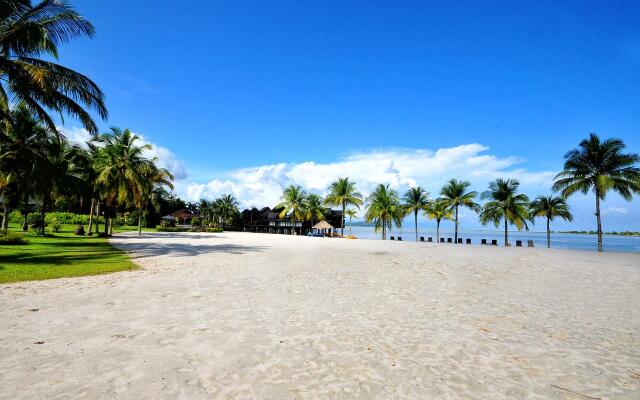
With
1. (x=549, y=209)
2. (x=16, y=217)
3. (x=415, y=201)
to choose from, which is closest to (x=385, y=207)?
(x=415, y=201)

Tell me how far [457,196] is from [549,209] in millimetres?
11955

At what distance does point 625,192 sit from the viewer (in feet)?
86.6

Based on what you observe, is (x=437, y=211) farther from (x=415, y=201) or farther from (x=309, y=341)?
(x=309, y=341)

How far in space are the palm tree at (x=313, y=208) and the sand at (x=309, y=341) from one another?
1919 inches

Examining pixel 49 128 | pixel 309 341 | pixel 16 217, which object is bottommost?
pixel 309 341

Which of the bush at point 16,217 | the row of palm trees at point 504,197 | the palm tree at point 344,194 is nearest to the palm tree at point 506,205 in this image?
the row of palm trees at point 504,197

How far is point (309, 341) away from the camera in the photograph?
508cm

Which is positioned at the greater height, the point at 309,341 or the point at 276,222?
the point at 276,222

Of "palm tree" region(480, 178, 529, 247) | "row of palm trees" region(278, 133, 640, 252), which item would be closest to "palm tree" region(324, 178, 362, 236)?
"row of palm trees" region(278, 133, 640, 252)

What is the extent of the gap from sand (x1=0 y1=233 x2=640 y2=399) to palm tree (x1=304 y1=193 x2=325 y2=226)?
1919 inches

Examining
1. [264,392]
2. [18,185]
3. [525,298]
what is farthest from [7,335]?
[18,185]

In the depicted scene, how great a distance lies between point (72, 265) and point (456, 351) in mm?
13307

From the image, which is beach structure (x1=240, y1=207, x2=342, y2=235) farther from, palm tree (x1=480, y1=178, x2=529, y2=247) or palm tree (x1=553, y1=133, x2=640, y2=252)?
palm tree (x1=553, y1=133, x2=640, y2=252)

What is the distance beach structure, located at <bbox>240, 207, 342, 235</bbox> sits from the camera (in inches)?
2562
